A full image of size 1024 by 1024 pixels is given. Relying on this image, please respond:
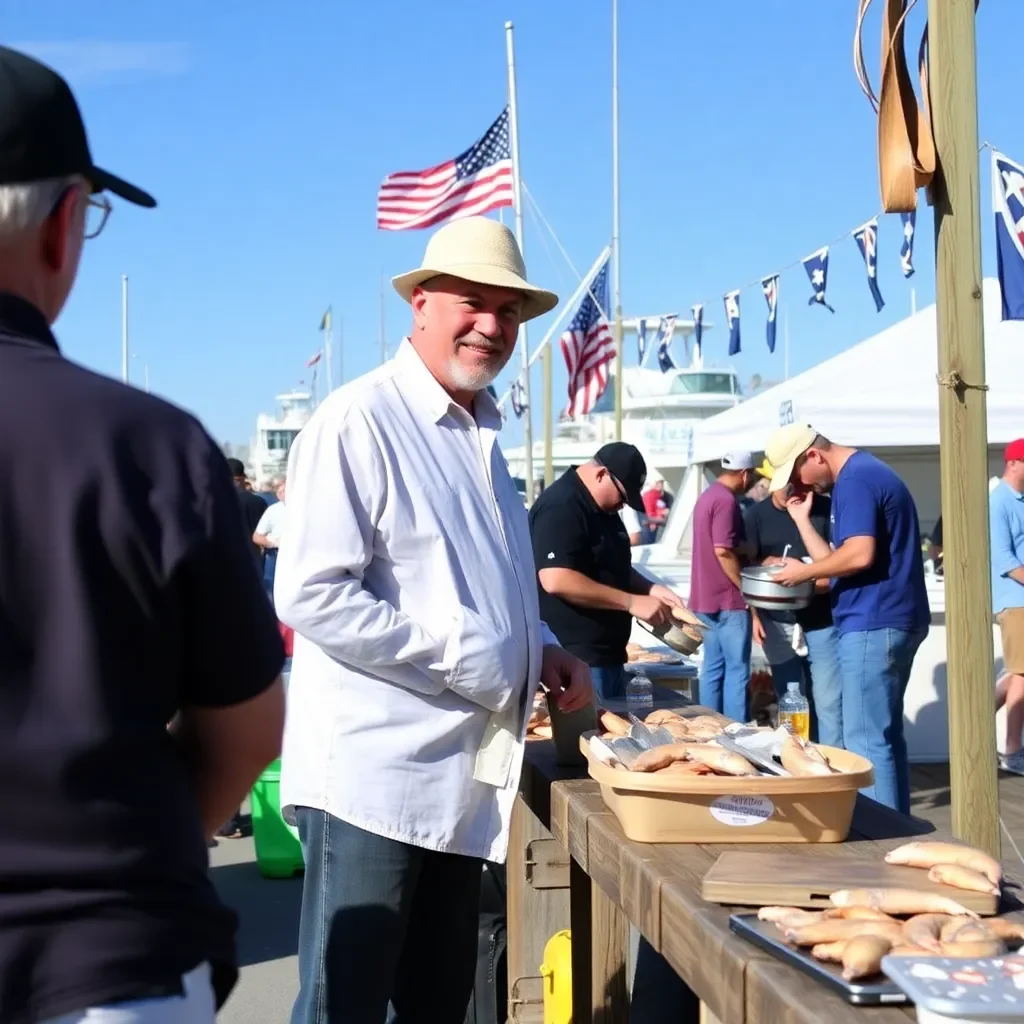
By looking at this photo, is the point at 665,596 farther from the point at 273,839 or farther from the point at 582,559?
the point at 273,839

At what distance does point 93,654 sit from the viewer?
4.56ft

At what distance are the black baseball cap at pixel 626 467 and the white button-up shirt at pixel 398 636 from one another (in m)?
2.90

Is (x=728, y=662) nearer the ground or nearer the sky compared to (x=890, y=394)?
nearer the ground

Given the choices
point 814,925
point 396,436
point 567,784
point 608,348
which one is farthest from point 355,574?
point 608,348

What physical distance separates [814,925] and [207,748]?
0.96 m

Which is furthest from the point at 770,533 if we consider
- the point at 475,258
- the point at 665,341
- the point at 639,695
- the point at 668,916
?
the point at 665,341

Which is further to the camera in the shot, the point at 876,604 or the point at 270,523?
the point at 270,523

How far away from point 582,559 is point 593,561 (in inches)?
2.9

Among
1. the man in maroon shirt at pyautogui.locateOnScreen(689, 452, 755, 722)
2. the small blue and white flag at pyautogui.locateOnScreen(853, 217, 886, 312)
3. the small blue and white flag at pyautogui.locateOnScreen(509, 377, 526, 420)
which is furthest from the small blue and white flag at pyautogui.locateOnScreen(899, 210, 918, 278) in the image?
the small blue and white flag at pyautogui.locateOnScreen(509, 377, 526, 420)

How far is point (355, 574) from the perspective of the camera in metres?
2.86

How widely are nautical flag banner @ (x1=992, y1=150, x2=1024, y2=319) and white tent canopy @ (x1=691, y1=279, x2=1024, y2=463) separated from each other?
1.68m

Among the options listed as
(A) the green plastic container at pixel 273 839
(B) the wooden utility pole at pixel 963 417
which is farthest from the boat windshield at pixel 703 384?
(B) the wooden utility pole at pixel 963 417

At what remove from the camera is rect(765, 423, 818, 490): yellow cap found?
21.7 feet

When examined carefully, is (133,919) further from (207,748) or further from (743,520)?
(743,520)
